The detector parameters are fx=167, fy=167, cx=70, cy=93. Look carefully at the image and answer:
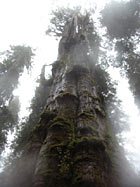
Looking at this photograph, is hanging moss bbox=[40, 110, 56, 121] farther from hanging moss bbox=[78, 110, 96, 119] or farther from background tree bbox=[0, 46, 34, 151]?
background tree bbox=[0, 46, 34, 151]

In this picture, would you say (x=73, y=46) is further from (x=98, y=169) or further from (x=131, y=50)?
(x=98, y=169)

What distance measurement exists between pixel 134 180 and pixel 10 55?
1696 cm

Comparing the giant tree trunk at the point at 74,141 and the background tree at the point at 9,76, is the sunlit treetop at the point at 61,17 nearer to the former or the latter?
the background tree at the point at 9,76

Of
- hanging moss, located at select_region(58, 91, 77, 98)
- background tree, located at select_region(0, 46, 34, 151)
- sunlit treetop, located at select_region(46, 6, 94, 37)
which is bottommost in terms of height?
hanging moss, located at select_region(58, 91, 77, 98)

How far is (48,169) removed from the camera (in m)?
4.27

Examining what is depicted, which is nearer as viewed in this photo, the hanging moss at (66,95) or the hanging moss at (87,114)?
the hanging moss at (87,114)

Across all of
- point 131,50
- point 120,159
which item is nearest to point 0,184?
point 120,159

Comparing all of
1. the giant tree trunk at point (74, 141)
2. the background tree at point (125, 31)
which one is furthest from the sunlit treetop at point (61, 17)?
the giant tree trunk at point (74, 141)

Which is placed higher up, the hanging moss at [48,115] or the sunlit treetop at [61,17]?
the sunlit treetop at [61,17]

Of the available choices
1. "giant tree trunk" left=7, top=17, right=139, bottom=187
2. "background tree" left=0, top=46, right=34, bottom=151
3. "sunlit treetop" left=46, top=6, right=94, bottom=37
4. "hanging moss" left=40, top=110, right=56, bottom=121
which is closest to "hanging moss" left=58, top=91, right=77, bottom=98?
A: "giant tree trunk" left=7, top=17, right=139, bottom=187

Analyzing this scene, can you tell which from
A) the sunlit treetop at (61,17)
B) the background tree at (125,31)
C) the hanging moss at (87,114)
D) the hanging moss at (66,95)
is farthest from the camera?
the sunlit treetop at (61,17)

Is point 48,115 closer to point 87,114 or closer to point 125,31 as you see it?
point 87,114

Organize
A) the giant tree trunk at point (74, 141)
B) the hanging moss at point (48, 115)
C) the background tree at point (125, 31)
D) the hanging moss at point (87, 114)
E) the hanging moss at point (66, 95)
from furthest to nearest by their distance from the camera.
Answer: the background tree at point (125, 31), the hanging moss at point (66, 95), the hanging moss at point (48, 115), the hanging moss at point (87, 114), the giant tree trunk at point (74, 141)

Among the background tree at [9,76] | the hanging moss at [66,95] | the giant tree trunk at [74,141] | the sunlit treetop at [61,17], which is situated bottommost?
the giant tree trunk at [74,141]
